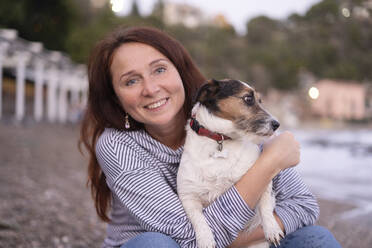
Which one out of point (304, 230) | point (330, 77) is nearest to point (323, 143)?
point (330, 77)

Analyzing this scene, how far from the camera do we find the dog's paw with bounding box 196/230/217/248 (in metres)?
2.04

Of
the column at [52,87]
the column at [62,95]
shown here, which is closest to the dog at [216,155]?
the column at [52,87]

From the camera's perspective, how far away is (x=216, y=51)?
130ft

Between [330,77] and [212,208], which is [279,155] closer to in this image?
[212,208]

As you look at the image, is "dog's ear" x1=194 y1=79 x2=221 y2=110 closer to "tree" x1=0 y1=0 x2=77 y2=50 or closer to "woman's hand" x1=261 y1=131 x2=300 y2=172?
"woman's hand" x1=261 y1=131 x2=300 y2=172

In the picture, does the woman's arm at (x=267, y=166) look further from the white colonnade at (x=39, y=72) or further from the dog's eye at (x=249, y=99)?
the white colonnade at (x=39, y=72)

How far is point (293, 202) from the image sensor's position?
94.4 inches

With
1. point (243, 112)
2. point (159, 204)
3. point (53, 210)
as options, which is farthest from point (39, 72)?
point (159, 204)

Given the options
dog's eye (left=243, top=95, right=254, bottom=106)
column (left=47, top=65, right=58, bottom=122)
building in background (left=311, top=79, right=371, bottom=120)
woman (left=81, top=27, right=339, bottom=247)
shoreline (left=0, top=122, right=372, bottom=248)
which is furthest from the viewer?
building in background (left=311, top=79, right=371, bottom=120)

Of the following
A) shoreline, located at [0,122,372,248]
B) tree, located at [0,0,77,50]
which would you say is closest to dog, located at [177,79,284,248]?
shoreline, located at [0,122,372,248]

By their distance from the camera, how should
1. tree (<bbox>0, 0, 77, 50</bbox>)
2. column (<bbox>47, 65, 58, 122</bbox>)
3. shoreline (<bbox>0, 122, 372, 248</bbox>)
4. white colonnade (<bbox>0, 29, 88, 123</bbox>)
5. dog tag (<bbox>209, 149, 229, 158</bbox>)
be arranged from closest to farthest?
dog tag (<bbox>209, 149, 229, 158</bbox>)
shoreline (<bbox>0, 122, 372, 248</bbox>)
white colonnade (<bbox>0, 29, 88, 123</bbox>)
column (<bbox>47, 65, 58, 122</bbox>)
tree (<bbox>0, 0, 77, 50</bbox>)

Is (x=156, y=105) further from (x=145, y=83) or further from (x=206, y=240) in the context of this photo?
(x=206, y=240)

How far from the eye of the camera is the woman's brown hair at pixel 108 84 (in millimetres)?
2510

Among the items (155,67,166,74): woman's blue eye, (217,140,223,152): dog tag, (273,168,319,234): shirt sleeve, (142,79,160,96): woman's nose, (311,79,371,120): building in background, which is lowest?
(311,79,371,120): building in background
